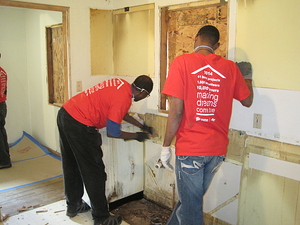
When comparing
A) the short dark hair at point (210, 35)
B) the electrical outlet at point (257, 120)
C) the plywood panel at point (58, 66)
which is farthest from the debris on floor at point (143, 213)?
the plywood panel at point (58, 66)

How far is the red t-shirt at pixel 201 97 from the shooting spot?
1.68m

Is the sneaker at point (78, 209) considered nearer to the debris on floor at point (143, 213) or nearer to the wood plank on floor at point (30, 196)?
the debris on floor at point (143, 213)

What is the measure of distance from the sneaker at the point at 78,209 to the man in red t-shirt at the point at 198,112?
1366 mm

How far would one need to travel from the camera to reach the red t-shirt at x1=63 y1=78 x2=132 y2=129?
7.32 feet

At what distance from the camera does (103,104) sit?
7.61 ft

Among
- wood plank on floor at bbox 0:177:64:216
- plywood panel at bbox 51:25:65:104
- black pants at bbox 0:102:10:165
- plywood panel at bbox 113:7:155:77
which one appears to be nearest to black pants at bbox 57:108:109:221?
wood plank on floor at bbox 0:177:64:216

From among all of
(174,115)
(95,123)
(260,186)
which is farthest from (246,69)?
(95,123)

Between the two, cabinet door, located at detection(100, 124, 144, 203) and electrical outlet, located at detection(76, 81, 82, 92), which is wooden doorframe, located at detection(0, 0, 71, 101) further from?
cabinet door, located at detection(100, 124, 144, 203)

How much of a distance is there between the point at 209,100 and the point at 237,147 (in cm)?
83

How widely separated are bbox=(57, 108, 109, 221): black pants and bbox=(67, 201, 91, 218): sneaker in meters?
0.26

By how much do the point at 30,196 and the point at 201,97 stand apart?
2.56 m

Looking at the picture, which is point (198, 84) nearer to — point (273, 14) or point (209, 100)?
point (209, 100)

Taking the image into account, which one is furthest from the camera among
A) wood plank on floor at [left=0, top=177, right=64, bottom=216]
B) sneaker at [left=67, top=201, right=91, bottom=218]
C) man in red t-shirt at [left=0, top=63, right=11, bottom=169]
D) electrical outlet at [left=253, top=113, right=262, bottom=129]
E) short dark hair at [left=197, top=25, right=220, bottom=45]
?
man in red t-shirt at [left=0, top=63, right=11, bottom=169]

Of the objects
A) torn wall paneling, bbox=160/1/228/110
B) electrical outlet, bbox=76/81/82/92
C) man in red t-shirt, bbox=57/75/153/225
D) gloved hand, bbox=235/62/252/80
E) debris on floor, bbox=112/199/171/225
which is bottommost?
debris on floor, bbox=112/199/171/225
